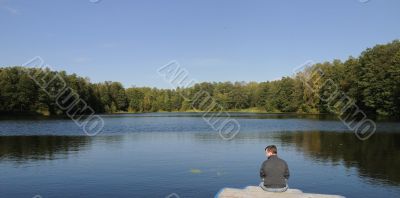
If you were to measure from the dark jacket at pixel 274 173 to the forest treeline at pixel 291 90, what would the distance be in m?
89.5

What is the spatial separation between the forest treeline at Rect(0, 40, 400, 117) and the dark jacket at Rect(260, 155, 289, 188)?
89.5 metres

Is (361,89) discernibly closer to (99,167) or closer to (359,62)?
(359,62)

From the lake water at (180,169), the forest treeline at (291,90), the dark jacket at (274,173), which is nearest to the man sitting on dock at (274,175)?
the dark jacket at (274,173)

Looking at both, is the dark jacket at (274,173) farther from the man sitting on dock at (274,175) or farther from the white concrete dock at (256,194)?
the white concrete dock at (256,194)

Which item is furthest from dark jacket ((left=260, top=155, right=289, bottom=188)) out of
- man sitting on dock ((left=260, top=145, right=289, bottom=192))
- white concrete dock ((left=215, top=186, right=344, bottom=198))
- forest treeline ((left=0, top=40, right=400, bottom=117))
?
forest treeline ((left=0, top=40, right=400, bottom=117))

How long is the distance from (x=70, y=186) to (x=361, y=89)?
104 metres

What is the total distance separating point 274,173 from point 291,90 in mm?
151551

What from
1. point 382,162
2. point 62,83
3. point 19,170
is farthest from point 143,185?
point 62,83

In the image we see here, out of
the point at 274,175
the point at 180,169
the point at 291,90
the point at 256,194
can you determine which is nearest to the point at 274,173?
the point at 274,175

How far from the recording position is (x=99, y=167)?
26500mm

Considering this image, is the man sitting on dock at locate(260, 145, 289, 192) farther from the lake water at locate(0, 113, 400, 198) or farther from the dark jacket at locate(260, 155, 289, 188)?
the lake water at locate(0, 113, 400, 198)

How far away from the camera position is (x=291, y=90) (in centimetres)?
15975

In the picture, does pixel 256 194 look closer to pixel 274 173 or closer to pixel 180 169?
pixel 274 173

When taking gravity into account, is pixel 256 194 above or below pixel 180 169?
above
